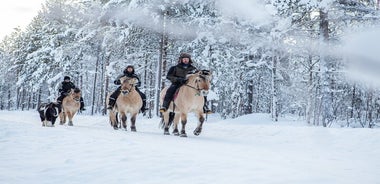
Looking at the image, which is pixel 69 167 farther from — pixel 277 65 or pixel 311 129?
pixel 277 65

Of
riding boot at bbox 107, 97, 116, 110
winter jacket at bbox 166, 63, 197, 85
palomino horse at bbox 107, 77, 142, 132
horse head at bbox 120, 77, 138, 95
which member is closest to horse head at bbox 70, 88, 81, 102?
riding boot at bbox 107, 97, 116, 110

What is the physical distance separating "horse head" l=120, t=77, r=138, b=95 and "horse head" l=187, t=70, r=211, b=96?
3.26 metres

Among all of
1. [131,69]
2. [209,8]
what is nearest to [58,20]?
[209,8]

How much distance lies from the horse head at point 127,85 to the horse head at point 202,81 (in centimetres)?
326

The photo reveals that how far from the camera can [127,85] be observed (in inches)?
530

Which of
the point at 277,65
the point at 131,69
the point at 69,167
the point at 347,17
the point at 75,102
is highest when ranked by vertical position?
the point at 347,17

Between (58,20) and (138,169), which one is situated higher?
(58,20)

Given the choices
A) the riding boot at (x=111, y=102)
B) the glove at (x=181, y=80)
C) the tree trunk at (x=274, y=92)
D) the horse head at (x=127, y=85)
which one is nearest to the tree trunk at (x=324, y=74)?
the tree trunk at (x=274, y=92)

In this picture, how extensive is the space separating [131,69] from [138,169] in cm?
989

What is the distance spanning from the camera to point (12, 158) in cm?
547

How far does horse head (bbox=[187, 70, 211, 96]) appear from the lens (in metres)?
10.8

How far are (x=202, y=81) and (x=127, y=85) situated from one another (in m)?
3.76

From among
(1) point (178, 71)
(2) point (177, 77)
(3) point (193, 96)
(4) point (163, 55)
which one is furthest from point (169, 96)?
(4) point (163, 55)

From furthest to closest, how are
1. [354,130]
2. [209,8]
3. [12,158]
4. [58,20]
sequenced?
[58,20], [209,8], [354,130], [12,158]
